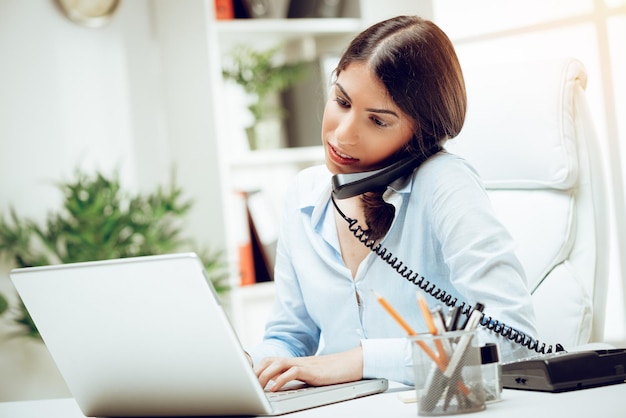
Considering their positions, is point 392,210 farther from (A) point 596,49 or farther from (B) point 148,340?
(A) point 596,49

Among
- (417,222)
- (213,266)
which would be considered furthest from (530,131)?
(213,266)

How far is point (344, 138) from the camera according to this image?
140cm

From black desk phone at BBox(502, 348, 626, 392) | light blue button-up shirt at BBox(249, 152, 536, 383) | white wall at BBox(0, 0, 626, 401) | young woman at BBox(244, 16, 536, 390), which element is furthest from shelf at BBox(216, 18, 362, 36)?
black desk phone at BBox(502, 348, 626, 392)

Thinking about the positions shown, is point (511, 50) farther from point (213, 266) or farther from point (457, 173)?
point (457, 173)

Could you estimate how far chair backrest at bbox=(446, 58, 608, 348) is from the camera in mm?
→ 1527

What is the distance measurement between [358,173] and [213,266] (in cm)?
170

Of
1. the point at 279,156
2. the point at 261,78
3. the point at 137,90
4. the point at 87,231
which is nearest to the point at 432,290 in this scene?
the point at 87,231

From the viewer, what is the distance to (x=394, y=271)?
145cm

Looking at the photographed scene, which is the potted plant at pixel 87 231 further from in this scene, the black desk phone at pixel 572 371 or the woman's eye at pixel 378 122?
the black desk phone at pixel 572 371

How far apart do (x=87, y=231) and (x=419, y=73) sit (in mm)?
1746

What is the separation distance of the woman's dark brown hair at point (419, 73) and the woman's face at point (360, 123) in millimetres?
15

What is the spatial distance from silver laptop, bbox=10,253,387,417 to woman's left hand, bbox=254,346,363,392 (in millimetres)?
77

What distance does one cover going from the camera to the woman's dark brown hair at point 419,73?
1.39 m

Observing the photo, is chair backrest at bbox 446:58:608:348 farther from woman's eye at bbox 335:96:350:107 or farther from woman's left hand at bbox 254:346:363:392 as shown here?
woman's left hand at bbox 254:346:363:392
